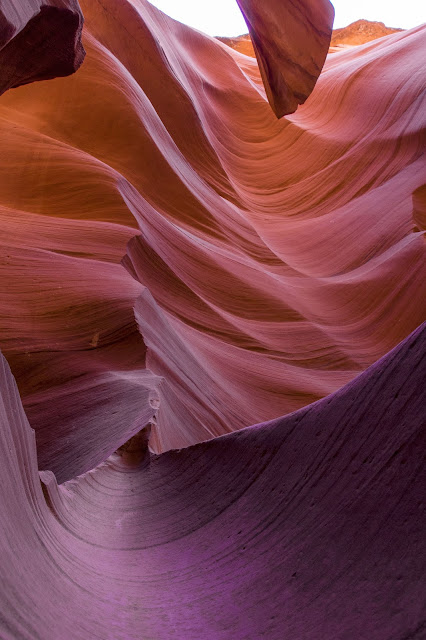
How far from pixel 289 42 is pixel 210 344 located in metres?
2.61

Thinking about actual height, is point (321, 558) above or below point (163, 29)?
below

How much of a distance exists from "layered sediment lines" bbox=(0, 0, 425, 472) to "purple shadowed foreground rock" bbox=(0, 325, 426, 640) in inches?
18.1

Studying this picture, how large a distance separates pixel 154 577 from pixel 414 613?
55 centimetres

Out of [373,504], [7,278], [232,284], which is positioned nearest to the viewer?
[373,504]

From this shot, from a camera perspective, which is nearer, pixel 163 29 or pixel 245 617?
pixel 245 617

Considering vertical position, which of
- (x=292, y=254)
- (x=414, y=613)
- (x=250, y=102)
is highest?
(x=250, y=102)

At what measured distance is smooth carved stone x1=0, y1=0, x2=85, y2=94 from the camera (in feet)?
5.89

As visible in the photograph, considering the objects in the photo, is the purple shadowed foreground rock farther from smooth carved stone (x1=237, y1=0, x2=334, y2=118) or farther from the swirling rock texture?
smooth carved stone (x1=237, y1=0, x2=334, y2=118)

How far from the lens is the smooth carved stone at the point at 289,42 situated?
4.25 meters

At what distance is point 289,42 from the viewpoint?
4.35m

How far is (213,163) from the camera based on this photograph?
4.77m

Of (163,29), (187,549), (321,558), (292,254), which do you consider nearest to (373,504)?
(321,558)

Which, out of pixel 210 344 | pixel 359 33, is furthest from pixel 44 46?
pixel 359 33

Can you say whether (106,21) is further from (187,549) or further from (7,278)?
(187,549)
